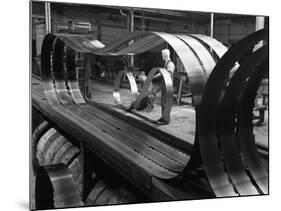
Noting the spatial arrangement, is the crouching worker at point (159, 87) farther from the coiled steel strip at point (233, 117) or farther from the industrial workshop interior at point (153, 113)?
the coiled steel strip at point (233, 117)

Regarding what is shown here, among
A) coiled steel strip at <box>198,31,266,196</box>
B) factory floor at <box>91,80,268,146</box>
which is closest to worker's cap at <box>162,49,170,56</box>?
factory floor at <box>91,80,268,146</box>

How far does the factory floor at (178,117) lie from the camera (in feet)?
9.21

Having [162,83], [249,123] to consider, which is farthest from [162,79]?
[249,123]

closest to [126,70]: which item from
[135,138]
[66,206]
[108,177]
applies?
[135,138]

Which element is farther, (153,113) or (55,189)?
(153,113)

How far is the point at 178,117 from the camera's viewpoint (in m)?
3.23

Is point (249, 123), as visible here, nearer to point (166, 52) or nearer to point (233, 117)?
point (233, 117)

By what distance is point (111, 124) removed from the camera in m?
3.48

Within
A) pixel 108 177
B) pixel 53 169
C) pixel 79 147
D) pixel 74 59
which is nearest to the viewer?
pixel 53 169

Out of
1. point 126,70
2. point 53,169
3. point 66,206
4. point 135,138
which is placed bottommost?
point 66,206

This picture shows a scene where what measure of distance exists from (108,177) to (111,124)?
66 centimetres

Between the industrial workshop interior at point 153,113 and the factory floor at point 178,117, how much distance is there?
0.5 inches

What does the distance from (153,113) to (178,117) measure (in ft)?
1.21
